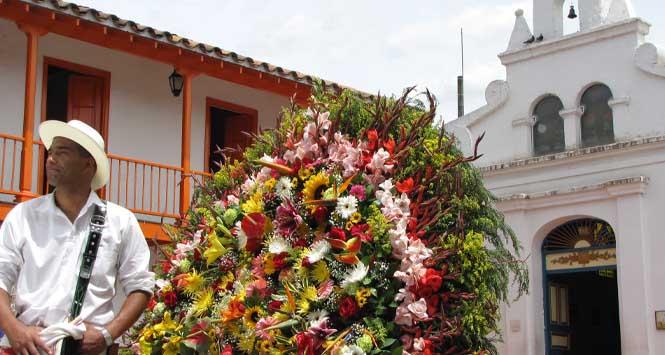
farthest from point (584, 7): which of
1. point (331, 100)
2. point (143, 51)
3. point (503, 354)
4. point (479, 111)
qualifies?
point (331, 100)

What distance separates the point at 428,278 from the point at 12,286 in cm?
176

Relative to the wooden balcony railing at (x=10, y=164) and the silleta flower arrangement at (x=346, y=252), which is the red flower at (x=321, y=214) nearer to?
the silleta flower arrangement at (x=346, y=252)

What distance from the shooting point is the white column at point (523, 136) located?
20359 millimetres

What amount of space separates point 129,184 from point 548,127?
10013mm

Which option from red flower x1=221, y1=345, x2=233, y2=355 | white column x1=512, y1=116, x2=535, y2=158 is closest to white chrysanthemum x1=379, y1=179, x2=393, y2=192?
red flower x1=221, y1=345, x2=233, y2=355

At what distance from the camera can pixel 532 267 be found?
1933 cm

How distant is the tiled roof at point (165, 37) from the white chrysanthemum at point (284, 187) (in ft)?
19.6

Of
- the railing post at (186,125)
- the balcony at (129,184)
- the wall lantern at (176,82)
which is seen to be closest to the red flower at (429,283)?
the balcony at (129,184)

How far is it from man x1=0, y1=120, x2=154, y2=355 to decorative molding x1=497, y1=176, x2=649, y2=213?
14.3 metres

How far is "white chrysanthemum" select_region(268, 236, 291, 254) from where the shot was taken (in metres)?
4.70

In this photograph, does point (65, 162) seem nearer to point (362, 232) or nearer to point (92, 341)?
point (92, 341)

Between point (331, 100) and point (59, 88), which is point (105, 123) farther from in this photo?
point (331, 100)

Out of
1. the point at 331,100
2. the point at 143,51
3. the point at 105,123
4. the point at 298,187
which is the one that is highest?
the point at 143,51

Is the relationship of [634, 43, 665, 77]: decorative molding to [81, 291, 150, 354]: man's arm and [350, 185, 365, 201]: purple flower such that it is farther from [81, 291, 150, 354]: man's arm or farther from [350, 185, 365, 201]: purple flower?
[81, 291, 150, 354]: man's arm
